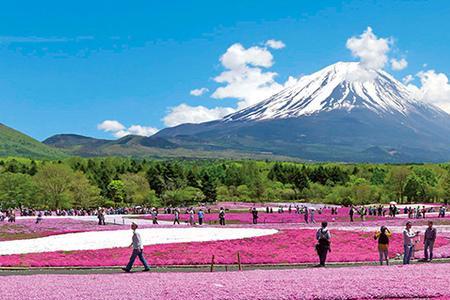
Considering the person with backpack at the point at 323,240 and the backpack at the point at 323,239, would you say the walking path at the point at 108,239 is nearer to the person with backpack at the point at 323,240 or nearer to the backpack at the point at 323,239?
the person with backpack at the point at 323,240

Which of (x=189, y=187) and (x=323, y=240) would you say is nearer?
(x=323, y=240)

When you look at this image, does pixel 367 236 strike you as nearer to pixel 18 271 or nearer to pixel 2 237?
pixel 18 271

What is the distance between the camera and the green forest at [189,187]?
120m

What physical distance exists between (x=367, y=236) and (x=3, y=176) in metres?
97.9

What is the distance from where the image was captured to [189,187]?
145 metres

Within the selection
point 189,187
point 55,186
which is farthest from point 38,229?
point 189,187

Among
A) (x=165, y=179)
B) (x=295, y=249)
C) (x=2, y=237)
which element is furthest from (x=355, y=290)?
(x=165, y=179)

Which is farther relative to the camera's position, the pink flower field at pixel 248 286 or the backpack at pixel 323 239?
the backpack at pixel 323 239

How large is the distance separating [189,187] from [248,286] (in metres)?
125

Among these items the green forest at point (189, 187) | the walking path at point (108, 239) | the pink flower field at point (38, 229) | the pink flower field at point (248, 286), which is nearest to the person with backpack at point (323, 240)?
the pink flower field at point (248, 286)

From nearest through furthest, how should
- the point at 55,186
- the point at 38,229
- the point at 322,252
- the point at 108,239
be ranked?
the point at 322,252, the point at 108,239, the point at 38,229, the point at 55,186

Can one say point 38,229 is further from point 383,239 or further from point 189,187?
point 189,187

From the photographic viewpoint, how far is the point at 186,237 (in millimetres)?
43781

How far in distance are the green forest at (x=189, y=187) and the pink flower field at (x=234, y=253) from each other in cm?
8134
